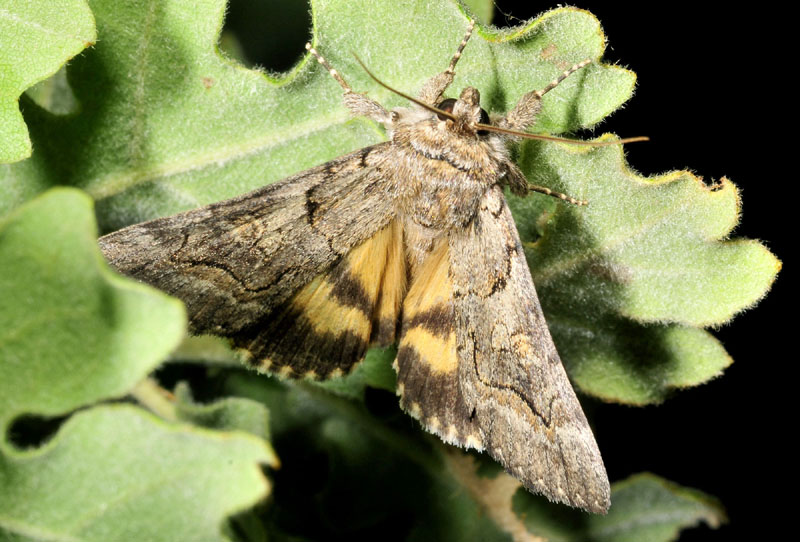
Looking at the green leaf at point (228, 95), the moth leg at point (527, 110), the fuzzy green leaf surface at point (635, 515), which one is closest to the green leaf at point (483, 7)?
the green leaf at point (228, 95)

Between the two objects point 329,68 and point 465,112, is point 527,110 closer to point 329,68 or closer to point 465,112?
point 465,112

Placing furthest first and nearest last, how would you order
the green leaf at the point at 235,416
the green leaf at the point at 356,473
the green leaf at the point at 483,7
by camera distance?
1. the green leaf at the point at 483,7
2. the green leaf at the point at 356,473
3. the green leaf at the point at 235,416

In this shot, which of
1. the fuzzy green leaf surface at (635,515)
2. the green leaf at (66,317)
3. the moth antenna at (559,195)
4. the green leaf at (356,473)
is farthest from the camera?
the fuzzy green leaf surface at (635,515)

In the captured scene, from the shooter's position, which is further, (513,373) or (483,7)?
(483,7)

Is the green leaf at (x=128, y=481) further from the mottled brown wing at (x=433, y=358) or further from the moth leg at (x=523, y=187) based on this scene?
the moth leg at (x=523, y=187)

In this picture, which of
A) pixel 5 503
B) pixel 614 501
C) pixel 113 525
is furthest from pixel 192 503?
pixel 614 501

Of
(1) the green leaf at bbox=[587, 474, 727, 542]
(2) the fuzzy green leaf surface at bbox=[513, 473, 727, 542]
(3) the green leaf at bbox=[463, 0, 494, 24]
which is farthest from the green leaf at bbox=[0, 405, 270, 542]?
(3) the green leaf at bbox=[463, 0, 494, 24]

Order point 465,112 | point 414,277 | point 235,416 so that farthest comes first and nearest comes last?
point 414,277 < point 465,112 < point 235,416

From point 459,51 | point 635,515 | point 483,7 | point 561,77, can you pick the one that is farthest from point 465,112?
point 635,515
